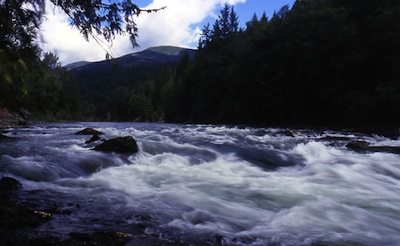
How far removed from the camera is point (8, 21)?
5.01 metres

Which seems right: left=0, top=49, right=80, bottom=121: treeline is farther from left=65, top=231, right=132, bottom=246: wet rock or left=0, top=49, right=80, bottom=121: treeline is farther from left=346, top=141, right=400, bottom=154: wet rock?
left=346, top=141, right=400, bottom=154: wet rock

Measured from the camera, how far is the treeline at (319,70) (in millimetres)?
26438

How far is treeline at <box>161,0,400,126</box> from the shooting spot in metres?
26.4

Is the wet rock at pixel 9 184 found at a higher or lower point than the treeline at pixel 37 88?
lower

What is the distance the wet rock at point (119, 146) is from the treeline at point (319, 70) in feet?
65.3

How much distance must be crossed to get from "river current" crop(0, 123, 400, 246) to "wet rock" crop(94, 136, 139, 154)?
358 millimetres

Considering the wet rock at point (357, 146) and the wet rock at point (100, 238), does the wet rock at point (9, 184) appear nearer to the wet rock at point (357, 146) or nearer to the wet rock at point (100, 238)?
the wet rock at point (100, 238)

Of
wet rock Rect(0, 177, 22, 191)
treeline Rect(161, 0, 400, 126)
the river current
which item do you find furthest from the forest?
wet rock Rect(0, 177, 22, 191)

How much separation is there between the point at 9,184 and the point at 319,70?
31.5 metres

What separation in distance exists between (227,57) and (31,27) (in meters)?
50.3

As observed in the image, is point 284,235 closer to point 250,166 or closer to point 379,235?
point 379,235

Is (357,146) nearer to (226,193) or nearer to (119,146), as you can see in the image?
(226,193)

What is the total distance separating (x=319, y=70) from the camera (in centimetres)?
3297

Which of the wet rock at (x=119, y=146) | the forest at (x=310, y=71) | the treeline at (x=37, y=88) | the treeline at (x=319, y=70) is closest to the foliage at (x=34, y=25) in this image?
the treeline at (x=37, y=88)
